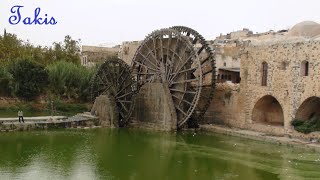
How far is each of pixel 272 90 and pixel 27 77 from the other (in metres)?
17.9

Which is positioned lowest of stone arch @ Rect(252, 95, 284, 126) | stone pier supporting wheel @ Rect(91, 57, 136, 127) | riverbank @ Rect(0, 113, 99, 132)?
riverbank @ Rect(0, 113, 99, 132)

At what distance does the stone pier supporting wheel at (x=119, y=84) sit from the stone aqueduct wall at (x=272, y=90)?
162 inches

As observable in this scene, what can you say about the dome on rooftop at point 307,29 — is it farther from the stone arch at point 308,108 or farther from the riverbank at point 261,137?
the riverbank at point 261,137

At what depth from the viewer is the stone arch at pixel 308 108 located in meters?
18.2

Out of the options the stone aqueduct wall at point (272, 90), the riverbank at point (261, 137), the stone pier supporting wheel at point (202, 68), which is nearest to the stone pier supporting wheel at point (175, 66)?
the stone pier supporting wheel at point (202, 68)

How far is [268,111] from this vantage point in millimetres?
21375

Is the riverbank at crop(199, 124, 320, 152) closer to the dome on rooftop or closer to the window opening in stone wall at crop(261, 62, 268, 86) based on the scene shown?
the window opening in stone wall at crop(261, 62, 268, 86)

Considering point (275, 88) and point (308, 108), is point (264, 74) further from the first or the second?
point (308, 108)

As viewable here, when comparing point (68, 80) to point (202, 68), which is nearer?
point (202, 68)

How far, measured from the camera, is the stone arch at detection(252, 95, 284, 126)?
20.6 meters

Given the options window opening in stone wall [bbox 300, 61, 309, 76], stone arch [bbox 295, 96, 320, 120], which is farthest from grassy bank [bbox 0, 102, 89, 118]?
window opening in stone wall [bbox 300, 61, 309, 76]

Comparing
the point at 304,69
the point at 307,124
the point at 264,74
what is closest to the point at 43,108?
the point at 264,74

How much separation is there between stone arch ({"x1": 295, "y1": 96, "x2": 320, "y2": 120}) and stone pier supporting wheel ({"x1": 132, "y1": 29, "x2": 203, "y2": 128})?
4398 mm

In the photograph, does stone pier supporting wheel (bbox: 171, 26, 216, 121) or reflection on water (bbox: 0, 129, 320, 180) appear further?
stone pier supporting wheel (bbox: 171, 26, 216, 121)
